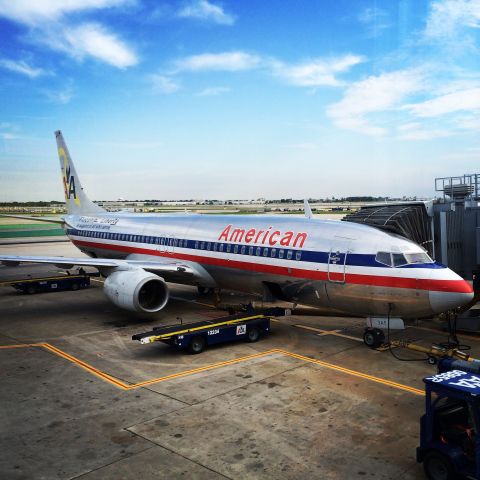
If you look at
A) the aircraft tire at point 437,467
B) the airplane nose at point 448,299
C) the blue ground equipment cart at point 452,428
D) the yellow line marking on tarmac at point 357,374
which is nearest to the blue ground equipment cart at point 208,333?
the yellow line marking on tarmac at point 357,374

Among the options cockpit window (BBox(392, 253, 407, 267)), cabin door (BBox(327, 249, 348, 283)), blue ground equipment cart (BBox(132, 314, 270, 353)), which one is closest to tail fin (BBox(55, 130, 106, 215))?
blue ground equipment cart (BBox(132, 314, 270, 353))

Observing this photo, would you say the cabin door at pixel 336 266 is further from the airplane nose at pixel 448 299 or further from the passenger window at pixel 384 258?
the airplane nose at pixel 448 299

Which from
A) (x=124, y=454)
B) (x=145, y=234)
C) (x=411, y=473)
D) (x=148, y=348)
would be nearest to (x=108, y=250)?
(x=145, y=234)

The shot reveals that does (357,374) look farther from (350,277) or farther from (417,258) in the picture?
(417,258)

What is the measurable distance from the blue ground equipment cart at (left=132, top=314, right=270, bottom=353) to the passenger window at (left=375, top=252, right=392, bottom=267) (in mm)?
4818

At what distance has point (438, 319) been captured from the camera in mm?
19047

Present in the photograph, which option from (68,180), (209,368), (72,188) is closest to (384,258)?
(209,368)

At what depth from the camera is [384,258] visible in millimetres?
15422

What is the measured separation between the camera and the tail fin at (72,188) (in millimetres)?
33562

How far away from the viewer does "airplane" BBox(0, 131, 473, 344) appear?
14969mm

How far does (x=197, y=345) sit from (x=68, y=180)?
75.1 ft

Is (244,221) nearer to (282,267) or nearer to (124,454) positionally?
(282,267)

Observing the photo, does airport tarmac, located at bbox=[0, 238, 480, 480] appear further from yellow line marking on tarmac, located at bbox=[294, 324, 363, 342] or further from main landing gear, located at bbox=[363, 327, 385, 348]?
main landing gear, located at bbox=[363, 327, 385, 348]

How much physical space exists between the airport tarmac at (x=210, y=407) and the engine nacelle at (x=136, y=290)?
1169 millimetres
